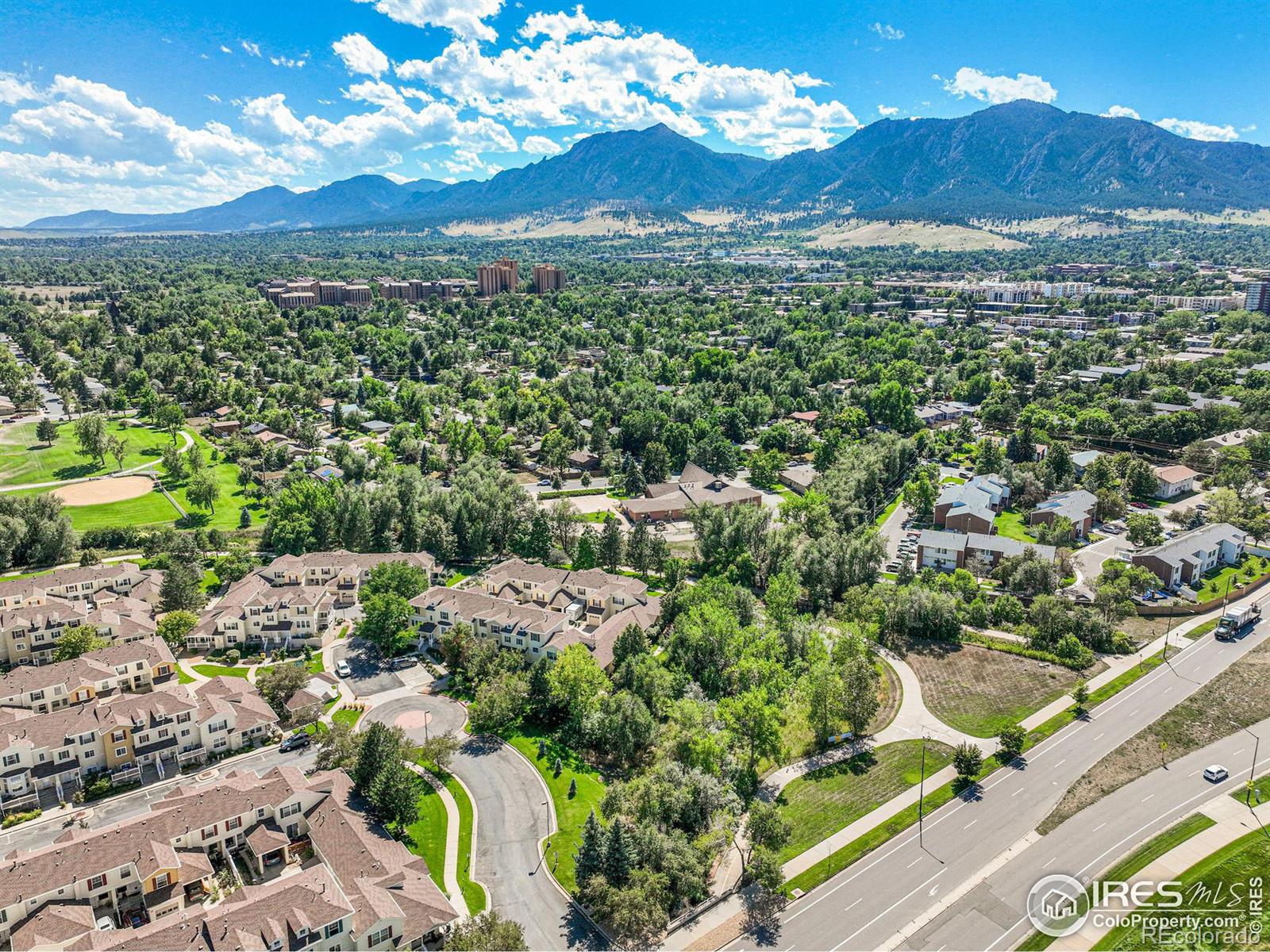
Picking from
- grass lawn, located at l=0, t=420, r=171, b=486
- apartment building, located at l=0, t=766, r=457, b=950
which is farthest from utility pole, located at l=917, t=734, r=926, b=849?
grass lawn, located at l=0, t=420, r=171, b=486

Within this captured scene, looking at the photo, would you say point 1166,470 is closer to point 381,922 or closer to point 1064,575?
point 1064,575

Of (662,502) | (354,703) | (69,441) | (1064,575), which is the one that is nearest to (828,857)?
(354,703)

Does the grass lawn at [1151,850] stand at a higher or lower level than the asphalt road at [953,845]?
higher

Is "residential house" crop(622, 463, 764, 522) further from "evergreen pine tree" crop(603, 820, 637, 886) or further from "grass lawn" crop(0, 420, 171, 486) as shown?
"grass lawn" crop(0, 420, 171, 486)

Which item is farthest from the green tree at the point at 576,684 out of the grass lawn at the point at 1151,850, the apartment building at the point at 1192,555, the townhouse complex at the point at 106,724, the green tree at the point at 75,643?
the apartment building at the point at 1192,555

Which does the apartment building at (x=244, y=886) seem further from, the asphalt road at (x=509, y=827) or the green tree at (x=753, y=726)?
the green tree at (x=753, y=726)

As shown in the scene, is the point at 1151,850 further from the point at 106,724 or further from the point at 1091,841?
the point at 106,724

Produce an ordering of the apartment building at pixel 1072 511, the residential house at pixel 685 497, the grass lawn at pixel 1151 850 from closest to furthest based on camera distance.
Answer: the grass lawn at pixel 1151 850 → the apartment building at pixel 1072 511 → the residential house at pixel 685 497
